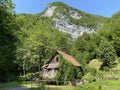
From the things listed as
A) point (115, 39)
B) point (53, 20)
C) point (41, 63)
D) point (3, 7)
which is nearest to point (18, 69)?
point (41, 63)

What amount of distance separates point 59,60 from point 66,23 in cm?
13353

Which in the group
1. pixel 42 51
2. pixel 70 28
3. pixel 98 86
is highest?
pixel 70 28

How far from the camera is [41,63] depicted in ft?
210

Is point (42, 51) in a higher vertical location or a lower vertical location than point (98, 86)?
higher

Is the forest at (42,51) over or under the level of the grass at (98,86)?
over

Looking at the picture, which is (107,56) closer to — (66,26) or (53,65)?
(53,65)

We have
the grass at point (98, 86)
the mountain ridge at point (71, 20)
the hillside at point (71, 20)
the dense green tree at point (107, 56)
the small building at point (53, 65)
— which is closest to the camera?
the grass at point (98, 86)

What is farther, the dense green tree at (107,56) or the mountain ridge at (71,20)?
the mountain ridge at (71,20)

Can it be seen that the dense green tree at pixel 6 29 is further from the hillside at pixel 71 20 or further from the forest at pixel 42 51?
the hillside at pixel 71 20

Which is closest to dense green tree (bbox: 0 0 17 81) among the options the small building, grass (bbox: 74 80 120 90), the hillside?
grass (bbox: 74 80 120 90)

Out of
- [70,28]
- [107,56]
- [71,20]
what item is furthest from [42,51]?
[71,20]

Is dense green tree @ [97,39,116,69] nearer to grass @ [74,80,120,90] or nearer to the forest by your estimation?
the forest

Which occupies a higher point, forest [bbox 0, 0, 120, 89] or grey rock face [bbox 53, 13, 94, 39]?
grey rock face [bbox 53, 13, 94, 39]

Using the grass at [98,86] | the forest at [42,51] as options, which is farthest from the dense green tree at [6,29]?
the grass at [98,86]
